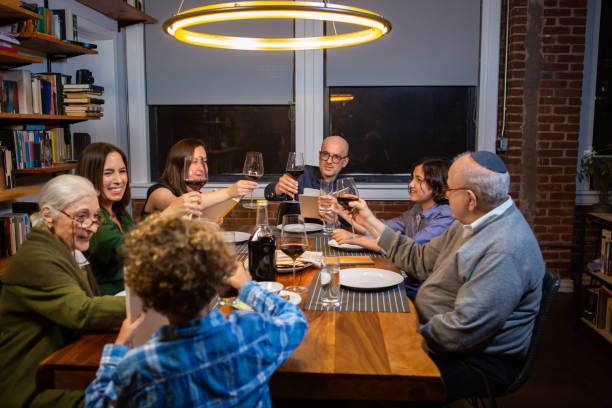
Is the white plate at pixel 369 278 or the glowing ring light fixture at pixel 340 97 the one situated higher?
the glowing ring light fixture at pixel 340 97

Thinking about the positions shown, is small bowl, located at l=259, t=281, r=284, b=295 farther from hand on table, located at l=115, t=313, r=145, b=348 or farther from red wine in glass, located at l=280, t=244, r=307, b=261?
hand on table, located at l=115, t=313, r=145, b=348

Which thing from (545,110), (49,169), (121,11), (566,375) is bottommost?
(566,375)

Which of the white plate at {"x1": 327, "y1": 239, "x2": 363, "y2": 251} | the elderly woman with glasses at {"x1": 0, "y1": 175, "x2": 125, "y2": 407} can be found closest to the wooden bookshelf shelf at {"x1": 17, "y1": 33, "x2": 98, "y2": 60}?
the elderly woman with glasses at {"x1": 0, "y1": 175, "x2": 125, "y2": 407}

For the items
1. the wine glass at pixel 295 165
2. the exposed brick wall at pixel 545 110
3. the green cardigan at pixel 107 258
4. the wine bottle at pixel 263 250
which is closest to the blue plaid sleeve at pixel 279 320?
the wine bottle at pixel 263 250

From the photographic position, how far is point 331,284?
5.09 feet

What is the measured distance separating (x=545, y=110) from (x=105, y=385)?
3.88 meters

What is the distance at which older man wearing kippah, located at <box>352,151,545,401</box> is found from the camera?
1457mm

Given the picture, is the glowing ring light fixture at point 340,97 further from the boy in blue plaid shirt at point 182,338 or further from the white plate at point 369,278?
the boy in blue plaid shirt at point 182,338

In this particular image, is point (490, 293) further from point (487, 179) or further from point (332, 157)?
point (332, 157)

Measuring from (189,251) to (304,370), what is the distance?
0.47 m

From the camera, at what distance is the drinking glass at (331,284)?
153cm

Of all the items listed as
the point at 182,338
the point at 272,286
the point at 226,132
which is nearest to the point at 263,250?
the point at 272,286

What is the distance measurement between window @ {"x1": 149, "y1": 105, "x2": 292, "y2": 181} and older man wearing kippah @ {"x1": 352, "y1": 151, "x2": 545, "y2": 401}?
2675 mm

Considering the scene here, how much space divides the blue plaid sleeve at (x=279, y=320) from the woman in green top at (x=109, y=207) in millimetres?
785
